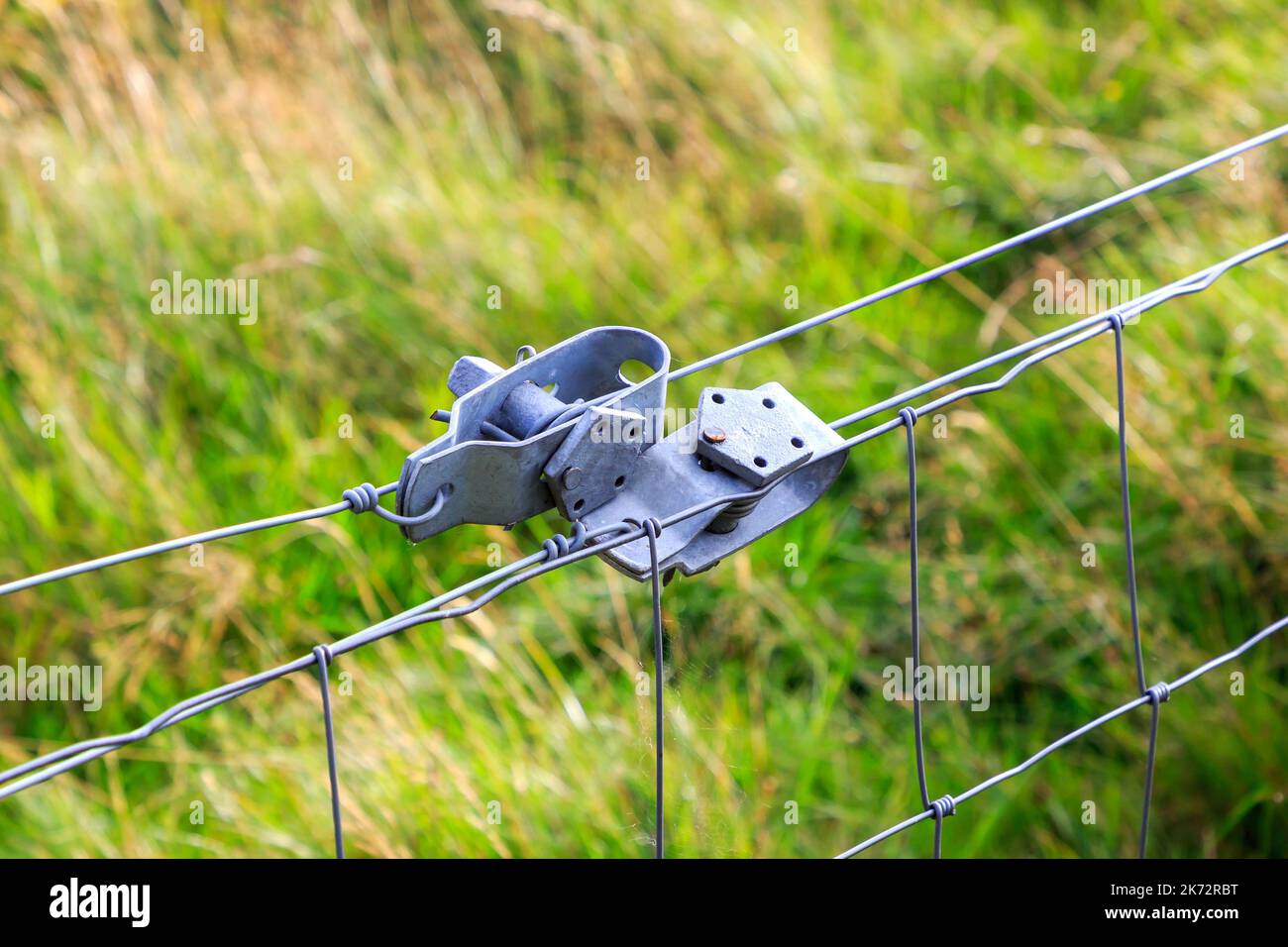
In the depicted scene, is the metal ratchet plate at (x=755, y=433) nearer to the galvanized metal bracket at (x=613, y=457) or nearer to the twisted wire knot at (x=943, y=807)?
the galvanized metal bracket at (x=613, y=457)

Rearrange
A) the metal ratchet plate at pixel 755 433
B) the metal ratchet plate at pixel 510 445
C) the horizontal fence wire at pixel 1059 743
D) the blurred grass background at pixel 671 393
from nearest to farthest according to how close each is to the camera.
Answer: the metal ratchet plate at pixel 510 445
the metal ratchet plate at pixel 755 433
the horizontal fence wire at pixel 1059 743
the blurred grass background at pixel 671 393

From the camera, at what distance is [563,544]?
117cm

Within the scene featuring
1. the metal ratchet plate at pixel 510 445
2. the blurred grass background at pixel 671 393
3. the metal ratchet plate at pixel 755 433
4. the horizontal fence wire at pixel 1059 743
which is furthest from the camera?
the blurred grass background at pixel 671 393

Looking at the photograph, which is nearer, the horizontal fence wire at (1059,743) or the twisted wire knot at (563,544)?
the twisted wire knot at (563,544)

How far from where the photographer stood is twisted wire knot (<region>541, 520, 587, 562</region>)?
1166 mm

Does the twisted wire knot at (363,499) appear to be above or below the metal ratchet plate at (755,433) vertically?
below

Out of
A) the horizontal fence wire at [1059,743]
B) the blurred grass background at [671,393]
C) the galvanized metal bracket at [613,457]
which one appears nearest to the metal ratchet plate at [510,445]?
the galvanized metal bracket at [613,457]

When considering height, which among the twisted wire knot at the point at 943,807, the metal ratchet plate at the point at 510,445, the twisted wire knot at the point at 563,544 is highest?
the metal ratchet plate at the point at 510,445

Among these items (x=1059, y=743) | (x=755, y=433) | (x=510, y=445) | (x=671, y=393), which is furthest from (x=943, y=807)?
(x=671, y=393)

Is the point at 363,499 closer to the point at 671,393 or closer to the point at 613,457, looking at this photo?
the point at 613,457

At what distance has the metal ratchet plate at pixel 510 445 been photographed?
3.71 ft

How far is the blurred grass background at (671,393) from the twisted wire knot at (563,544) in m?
0.36

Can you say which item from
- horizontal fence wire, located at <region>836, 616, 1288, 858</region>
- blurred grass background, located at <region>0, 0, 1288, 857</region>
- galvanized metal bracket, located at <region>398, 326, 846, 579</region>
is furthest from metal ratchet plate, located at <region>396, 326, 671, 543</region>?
horizontal fence wire, located at <region>836, 616, 1288, 858</region>
